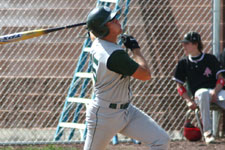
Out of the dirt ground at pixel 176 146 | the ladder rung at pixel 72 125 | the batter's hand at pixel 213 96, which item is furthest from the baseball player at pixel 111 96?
the batter's hand at pixel 213 96

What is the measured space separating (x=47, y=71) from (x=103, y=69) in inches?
150

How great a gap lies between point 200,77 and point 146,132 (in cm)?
312

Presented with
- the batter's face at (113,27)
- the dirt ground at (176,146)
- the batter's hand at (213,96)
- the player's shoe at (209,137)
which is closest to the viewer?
the batter's face at (113,27)

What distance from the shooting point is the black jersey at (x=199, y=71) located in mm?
7250

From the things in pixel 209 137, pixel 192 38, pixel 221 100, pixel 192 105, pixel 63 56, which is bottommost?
pixel 209 137

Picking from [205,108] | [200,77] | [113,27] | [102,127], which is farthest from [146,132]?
[200,77]

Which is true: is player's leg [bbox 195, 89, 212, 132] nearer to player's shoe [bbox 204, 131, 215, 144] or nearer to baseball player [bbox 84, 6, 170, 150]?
player's shoe [bbox 204, 131, 215, 144]

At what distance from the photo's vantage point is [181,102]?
7910 millimetres

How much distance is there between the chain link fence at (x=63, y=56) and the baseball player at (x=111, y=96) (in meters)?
3.44

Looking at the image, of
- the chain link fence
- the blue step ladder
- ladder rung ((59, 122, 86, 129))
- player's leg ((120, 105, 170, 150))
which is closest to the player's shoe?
the chain link fence

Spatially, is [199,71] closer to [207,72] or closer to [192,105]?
[207,72]

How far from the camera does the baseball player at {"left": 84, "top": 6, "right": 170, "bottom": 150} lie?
4328 millimetres

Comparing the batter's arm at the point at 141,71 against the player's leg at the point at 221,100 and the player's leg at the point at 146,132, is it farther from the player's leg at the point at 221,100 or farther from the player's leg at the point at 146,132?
the player's leg at the point at 221,100

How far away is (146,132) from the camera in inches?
172
